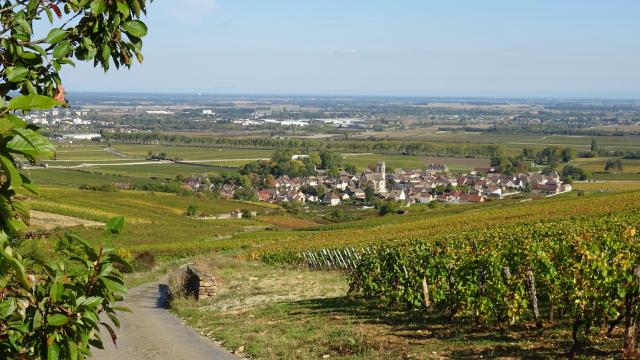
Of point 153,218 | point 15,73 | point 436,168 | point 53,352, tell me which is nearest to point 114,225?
point 53,352

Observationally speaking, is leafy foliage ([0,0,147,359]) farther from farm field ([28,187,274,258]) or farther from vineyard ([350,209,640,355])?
farm field ([28,187,274,258])

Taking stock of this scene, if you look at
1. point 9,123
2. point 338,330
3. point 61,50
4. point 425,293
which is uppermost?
point 61,50

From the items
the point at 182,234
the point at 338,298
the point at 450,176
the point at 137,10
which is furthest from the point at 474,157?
the point at 137,10

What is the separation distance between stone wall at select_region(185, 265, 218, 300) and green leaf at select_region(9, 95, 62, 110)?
834 inches

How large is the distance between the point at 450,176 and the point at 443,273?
12913 centimetres

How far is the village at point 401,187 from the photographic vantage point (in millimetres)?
117244

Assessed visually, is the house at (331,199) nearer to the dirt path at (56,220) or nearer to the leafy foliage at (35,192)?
the dirt path at (56,220)

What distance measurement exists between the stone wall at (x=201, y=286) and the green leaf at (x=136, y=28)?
66.0 feet

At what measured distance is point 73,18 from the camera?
368 centimetres

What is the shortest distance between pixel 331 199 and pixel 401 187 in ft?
61.9

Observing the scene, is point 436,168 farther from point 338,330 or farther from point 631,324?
point 631,324

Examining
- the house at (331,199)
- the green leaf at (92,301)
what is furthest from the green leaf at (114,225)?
the house at (331,199)

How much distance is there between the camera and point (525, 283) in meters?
13.9

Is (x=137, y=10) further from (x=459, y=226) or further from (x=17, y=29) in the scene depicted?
(x=459, y=226)
